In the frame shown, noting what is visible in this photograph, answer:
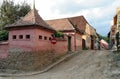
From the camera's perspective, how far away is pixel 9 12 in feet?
109

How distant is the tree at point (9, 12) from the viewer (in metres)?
32.9

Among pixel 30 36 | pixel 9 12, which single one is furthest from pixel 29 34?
pixel 9 12

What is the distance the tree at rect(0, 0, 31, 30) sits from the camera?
32.9 m

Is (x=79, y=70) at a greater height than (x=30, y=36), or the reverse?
(x=30, y=36)

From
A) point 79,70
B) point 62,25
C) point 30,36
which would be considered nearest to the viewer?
point 79,70

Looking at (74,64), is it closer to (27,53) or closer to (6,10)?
(27,53)

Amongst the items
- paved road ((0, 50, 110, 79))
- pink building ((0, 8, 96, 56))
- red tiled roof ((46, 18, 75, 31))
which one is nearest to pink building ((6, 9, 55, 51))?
pink building ((0, 8, 96, 56))

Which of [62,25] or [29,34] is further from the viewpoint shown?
[62,25]

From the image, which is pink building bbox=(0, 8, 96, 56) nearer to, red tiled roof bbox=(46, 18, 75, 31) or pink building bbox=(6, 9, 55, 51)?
pink building bbox=(6, 9, 55, 51)

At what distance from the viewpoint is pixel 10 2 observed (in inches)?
1346

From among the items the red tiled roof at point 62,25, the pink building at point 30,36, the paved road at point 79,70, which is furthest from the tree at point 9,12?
the paved road at point 79,70

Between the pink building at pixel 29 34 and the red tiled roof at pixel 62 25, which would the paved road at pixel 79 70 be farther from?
the red tiled roof at pixel 62 25

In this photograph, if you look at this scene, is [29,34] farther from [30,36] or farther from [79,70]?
[79,70]

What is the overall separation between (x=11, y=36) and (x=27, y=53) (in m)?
2.70
